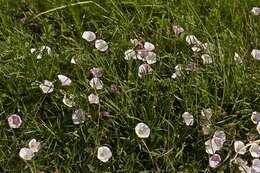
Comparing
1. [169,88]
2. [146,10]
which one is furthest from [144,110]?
[146,10]

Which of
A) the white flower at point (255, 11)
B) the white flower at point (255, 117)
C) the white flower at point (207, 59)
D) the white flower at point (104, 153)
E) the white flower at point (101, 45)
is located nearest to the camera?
the white flower at point (104, 153)

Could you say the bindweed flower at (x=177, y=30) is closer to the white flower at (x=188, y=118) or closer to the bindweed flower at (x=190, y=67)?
the bindweed flower at (x=190, y=67)

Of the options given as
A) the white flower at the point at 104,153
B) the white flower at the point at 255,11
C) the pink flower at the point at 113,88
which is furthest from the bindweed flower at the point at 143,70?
the white flower at the point at 255,11

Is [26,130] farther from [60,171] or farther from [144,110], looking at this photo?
[144,110]

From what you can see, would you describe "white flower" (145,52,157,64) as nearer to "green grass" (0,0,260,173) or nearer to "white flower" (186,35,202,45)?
"green grass" (0,0,260,173)

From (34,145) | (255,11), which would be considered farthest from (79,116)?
(255,11)

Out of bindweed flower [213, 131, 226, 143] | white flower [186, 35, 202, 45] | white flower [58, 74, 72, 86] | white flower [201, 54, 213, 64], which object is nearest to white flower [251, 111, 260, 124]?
bindweed flower [213, 131, 226, 143]
